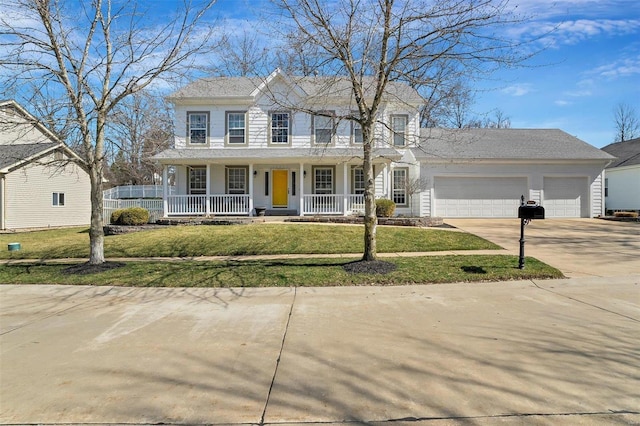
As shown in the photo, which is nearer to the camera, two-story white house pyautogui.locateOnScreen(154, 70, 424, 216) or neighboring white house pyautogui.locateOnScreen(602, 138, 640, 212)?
two-story white house pyautogui.locateOnScreen(154, 70, 424, 216)

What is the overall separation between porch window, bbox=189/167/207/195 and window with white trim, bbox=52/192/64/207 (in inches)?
415

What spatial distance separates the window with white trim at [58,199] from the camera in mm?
22938

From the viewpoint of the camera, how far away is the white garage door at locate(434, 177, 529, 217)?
62.5 feet

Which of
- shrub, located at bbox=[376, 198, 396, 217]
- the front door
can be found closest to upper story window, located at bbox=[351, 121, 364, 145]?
the front door

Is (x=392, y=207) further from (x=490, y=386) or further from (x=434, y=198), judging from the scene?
(x=490, y=386)

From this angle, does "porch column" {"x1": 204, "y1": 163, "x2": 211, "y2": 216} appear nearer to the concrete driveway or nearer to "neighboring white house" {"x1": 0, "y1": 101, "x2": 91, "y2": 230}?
"neighboring white house" {"x1": 0, "y1": 101, "x2": 91, "y2": 230}

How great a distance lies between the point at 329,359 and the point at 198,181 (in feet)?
57.3

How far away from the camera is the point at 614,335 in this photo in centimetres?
437

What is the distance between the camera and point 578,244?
1123 cm

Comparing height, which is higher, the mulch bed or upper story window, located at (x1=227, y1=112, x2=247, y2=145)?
upper story window, located at (x1=227, y1=112, x2=247, y2=145)

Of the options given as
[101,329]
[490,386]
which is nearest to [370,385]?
[490,386]

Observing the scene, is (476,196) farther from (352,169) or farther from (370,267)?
(370,267)

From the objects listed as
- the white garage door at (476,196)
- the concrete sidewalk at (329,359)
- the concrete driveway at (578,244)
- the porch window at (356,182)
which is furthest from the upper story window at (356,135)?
the concrete sidewalk at (329,359)

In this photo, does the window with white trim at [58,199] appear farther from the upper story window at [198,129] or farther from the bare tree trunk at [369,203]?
the bare tree trunk at [369,203]
